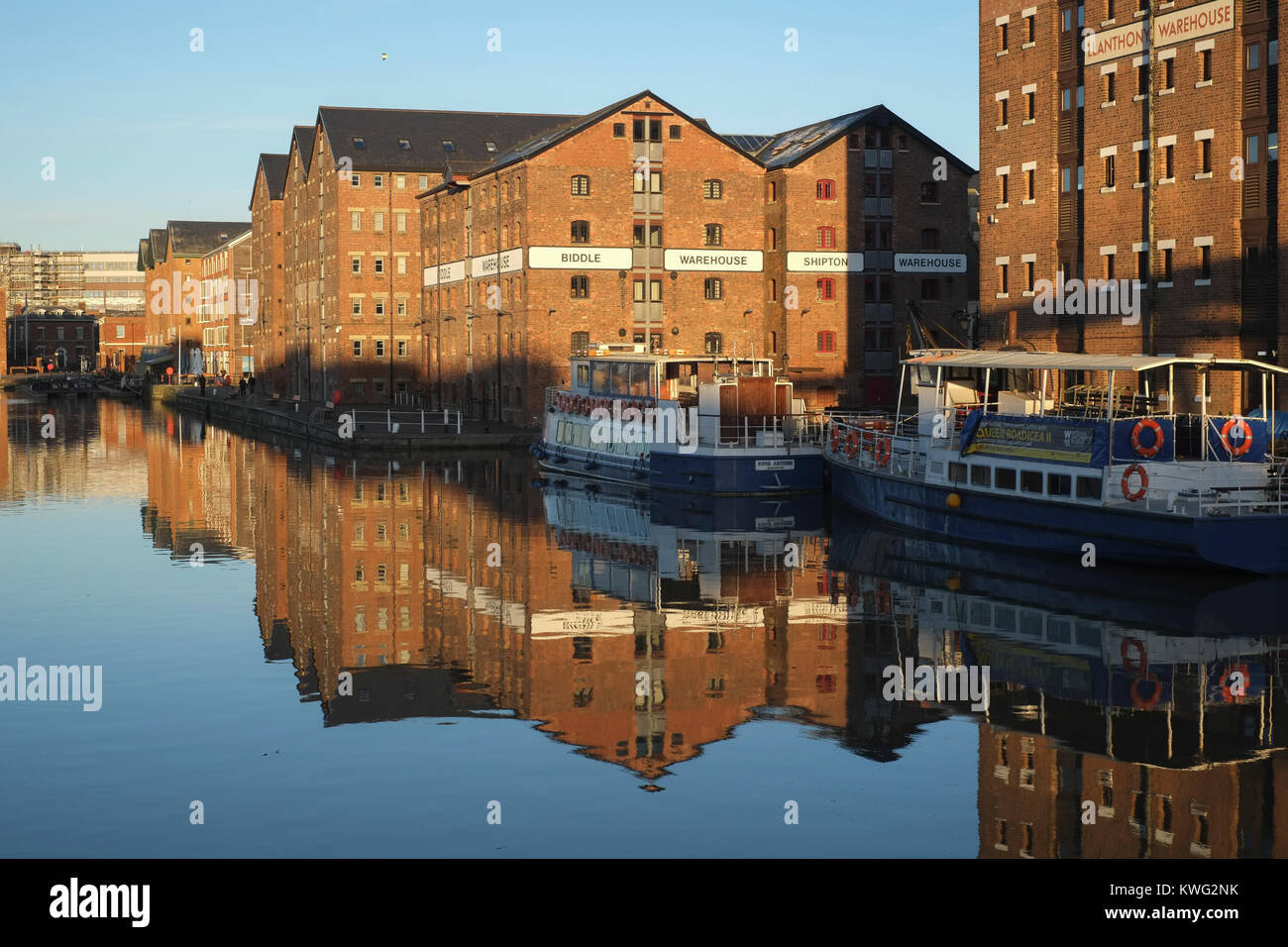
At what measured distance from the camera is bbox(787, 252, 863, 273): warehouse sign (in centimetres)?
7550

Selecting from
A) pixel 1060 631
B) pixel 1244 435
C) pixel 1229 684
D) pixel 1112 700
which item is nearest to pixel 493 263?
pixel 1244 435

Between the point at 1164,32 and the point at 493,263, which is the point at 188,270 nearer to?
the point at 493,263

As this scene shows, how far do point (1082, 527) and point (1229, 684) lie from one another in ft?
40.9

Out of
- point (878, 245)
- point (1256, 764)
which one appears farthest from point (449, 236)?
point (1256, 764)

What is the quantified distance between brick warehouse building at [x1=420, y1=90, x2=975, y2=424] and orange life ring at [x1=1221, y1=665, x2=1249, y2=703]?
5324 centimetres

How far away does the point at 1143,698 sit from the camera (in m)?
21.0

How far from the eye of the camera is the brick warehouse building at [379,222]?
332ft

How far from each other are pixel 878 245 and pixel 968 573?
46003mm

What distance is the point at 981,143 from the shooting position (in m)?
58.4

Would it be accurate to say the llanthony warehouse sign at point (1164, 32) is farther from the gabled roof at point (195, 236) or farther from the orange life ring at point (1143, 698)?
the gabled roof at point (195, 236)
